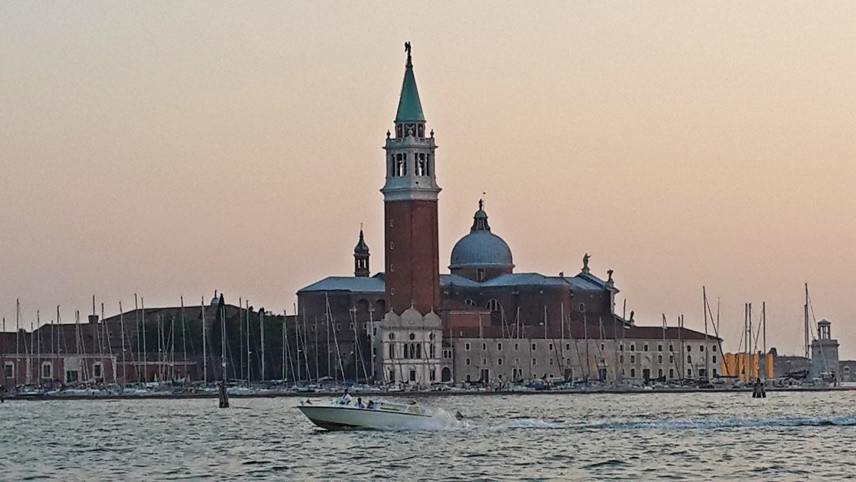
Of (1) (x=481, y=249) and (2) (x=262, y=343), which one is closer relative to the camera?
(2) (x=262, y=343)

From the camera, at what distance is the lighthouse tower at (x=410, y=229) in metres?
110

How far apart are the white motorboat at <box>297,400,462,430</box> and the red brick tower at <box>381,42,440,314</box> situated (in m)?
55.5

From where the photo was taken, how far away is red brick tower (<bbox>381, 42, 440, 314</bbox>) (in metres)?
110

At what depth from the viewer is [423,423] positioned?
54.0m

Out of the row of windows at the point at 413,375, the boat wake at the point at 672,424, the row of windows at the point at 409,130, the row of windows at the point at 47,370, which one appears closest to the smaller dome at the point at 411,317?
the row of windows at the point at 413,375

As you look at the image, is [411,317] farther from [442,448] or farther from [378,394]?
[442,448]

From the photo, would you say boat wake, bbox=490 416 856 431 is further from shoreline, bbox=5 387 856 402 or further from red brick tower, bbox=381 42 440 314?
red brick tower, bbox=381 42 440 314

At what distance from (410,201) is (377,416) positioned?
57.0 meters

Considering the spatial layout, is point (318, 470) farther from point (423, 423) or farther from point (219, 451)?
point (423, 423)

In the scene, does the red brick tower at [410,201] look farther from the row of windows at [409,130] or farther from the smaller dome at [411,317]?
the smaller dome at [411,317]

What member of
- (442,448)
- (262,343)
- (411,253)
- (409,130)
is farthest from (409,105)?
(442,448)

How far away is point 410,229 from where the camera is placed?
110 meters

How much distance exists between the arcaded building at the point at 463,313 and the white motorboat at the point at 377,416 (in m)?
55.7

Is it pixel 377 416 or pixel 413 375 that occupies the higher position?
pixel 413 375
